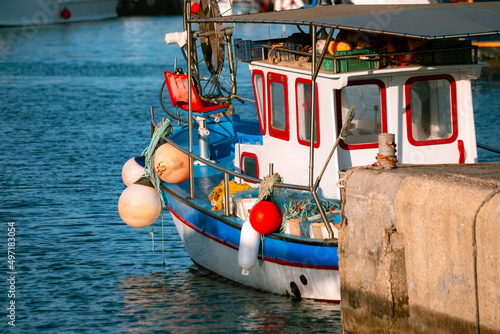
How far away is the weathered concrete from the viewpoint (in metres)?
6.40

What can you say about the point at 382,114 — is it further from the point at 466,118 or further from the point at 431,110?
the point at 466,118

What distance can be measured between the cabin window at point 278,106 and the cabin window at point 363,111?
0.92 m

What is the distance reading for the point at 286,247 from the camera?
928cm

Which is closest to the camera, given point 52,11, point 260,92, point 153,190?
point 260,92

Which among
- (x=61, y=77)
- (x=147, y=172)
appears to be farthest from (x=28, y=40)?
(x=147, y=172)

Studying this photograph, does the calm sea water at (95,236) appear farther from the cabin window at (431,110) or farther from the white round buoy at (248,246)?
the cabin window at (431,110)

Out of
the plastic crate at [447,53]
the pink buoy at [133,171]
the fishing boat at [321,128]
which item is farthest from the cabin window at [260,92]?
the pink buoy at [133,171]

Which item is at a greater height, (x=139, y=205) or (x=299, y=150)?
(x=299, y=150)

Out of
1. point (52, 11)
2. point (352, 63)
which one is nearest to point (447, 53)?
point (352, 63)

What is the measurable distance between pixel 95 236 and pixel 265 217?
5334 mm

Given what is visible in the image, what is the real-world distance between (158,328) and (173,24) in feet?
178

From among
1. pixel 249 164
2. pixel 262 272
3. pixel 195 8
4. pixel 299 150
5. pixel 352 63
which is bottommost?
pixel 262 272

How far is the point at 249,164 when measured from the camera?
11.2 m

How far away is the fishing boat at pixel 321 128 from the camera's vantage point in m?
8.95
